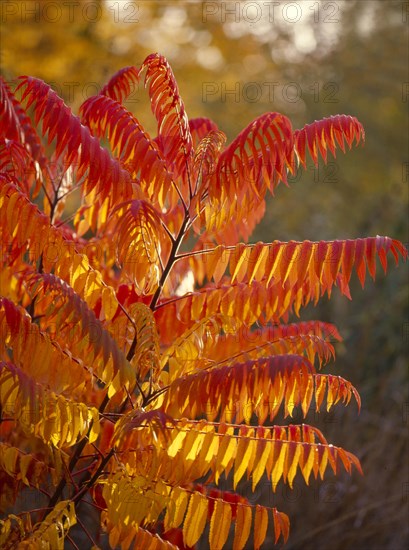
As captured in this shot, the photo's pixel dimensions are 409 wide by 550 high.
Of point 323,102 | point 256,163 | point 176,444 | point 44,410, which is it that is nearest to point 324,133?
point 256,163

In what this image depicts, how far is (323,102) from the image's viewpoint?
17.6 meters

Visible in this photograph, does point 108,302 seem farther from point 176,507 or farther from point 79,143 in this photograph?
point 176,507

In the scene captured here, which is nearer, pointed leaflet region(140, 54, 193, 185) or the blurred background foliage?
pointed leaflet region(140, 54, 193, 185)

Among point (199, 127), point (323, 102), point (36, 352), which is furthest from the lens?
point (323, 102)

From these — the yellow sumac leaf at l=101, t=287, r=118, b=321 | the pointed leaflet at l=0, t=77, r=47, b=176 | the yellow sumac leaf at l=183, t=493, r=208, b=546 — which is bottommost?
the yellow sumac leaf at l=183, t=493, r=208, b=546

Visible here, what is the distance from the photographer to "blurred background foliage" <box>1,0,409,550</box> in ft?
16.5

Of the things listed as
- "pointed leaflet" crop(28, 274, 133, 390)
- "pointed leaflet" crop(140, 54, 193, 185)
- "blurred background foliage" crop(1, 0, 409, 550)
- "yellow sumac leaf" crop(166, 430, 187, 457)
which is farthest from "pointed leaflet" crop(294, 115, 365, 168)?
"blurred background foliage" crop(1, 0, 409, 550)

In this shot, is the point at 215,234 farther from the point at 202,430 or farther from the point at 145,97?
the point at 145,97

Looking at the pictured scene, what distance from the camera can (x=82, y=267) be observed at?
9.75 ft

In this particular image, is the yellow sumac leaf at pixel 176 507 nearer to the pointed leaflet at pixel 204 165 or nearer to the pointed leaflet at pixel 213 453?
the pointed leaflet at pixel 213 453

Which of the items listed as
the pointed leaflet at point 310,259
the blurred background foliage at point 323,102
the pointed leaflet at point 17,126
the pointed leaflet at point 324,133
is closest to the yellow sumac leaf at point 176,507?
the pointed leaflet at point 310,259

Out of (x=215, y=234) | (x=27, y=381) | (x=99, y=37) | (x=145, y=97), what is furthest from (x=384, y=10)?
(x=27, y=381)

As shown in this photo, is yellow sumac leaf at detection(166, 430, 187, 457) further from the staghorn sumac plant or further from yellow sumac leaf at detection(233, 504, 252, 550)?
yellow sumac leaf at detection(233, 504, 252, 550)

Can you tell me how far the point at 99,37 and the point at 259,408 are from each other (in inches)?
483
